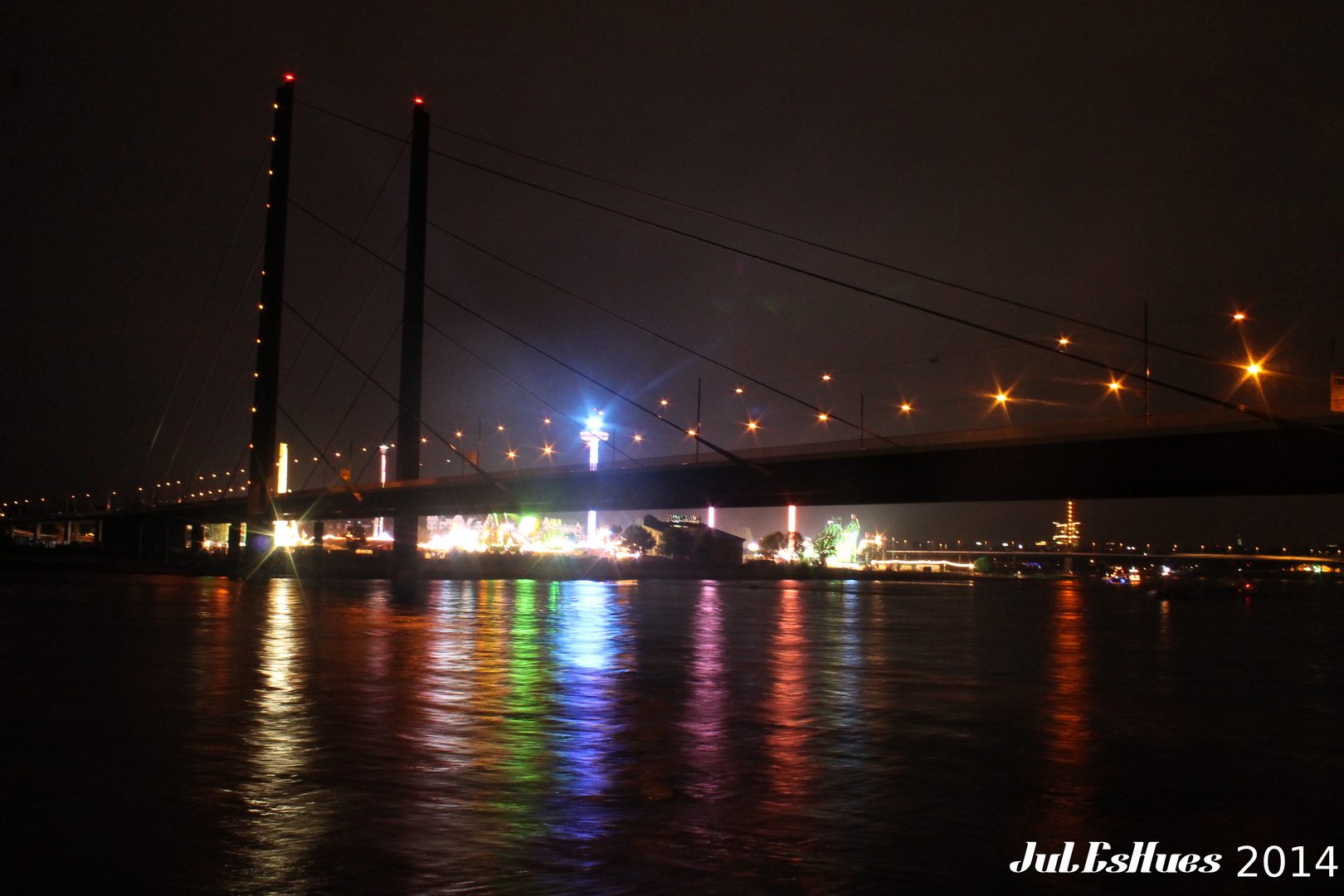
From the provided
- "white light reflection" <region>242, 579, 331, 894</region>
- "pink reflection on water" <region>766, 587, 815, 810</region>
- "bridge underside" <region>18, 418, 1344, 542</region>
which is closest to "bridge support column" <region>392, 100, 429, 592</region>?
"bridge underside" <region>18, 418, 1344, 542</region>

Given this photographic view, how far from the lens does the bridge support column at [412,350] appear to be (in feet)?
184

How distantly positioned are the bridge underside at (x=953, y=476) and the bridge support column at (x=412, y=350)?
8.09ft

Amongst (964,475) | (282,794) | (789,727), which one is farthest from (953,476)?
(282,794)

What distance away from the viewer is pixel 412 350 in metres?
57.3

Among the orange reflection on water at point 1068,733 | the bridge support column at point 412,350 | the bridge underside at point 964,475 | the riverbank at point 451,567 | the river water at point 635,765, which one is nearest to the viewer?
the river water at point 635,765

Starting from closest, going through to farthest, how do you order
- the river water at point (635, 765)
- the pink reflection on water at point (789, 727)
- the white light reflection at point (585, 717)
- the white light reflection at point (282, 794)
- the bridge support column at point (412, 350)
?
the white light reflection at point (282, 794) → the river water at point (635, 765) → the white light reflection at point (585, 717) → the pink reflection on water at point (789, 727) → the bridge support column at point (412, 350)

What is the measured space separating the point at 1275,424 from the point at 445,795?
3206 cm

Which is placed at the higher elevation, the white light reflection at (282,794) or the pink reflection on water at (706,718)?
the white light reflection at (282,794)

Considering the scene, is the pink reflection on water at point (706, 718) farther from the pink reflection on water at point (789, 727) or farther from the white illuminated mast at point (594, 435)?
the white illuminated mast at point (594, 435)

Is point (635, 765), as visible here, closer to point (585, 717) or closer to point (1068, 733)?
point (585, 717)

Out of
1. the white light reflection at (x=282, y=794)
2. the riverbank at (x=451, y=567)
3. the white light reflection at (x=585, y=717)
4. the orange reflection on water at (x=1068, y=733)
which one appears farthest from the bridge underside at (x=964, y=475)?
the white light reflection at (x=282, y=794)

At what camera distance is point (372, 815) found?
822cm

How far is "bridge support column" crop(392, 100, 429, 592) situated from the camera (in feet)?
184

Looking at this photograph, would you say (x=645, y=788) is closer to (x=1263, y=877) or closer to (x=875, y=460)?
Result: (x=1263, y=877)
